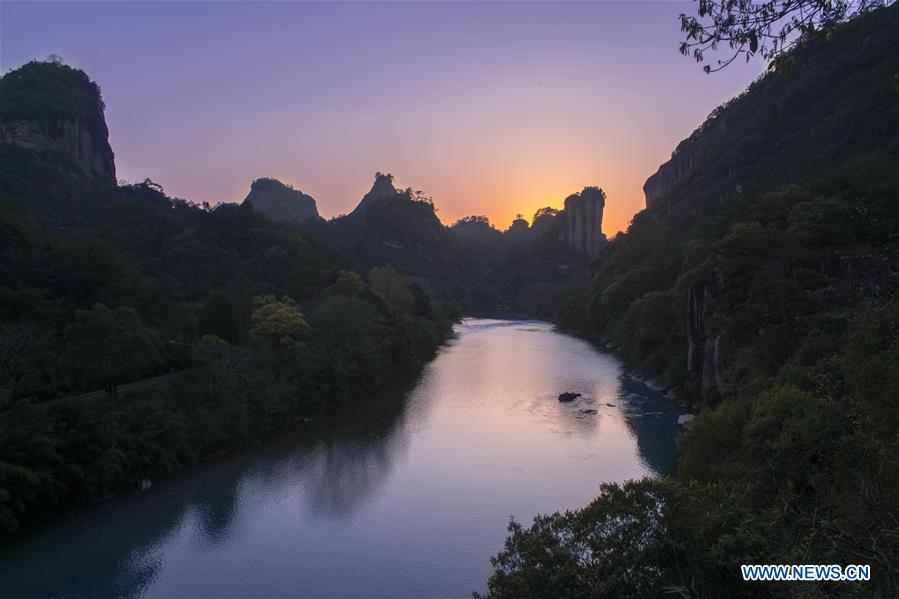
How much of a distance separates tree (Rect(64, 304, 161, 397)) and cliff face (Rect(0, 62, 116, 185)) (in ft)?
126

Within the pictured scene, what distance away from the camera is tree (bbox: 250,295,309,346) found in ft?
89.6

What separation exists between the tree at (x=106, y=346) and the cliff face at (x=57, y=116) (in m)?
38.5

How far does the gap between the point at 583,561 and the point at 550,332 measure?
5640cm

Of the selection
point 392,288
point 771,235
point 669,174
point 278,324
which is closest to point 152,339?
point 278,324

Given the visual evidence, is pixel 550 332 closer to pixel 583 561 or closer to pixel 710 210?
pixel 710 210

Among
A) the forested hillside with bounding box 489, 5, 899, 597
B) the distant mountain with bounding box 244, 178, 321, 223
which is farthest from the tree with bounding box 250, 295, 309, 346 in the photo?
the distant mountain with bounding box 244, 178, 321, 223

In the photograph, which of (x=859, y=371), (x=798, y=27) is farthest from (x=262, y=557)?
(x=798, y=27)

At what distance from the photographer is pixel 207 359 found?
22.2 metres

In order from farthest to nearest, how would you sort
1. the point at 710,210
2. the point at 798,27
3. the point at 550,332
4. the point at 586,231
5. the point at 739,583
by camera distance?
the point at 586,231 < the point at 550,332 < the point at 710,210 < the point at 739,583 < the point at 798,27

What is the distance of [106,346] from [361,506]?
9.01m

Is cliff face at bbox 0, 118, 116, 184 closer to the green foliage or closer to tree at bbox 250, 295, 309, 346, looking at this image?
tree at bbox 250, 295, 309, 346

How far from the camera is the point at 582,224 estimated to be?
128m

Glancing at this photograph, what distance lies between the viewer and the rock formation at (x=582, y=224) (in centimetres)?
12800

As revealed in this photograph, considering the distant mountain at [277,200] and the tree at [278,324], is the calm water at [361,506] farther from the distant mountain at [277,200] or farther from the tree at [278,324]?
the distant mountain at [277,200]
